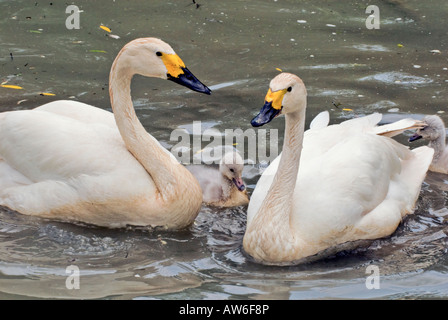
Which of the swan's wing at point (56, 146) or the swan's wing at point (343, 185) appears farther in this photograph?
the swan's wing at point (56, 146)

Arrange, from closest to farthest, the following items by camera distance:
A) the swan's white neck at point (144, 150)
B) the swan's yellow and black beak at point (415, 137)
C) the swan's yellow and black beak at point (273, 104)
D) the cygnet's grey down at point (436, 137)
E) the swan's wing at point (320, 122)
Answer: the swan's yellow and black beak at point (273, 104) < the swan's white neck at point (144, 150) < the swan's wing at point (320, 122) < the cygnet's grey down at point (436, 137) < the swan's yellow and black beak at point (415, 137)

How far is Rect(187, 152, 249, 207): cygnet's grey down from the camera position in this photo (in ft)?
21.6

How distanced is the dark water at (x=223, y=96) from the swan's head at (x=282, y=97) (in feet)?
3.63

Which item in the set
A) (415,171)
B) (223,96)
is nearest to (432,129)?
(415,171)

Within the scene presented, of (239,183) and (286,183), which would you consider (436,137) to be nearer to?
(239,183)

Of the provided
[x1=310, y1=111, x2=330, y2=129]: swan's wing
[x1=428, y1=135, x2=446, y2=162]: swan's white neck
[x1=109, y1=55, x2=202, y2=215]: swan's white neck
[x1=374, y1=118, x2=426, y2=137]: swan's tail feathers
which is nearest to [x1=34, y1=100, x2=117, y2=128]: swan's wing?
[x1=109, y1=55, x2=202, y2=215]: swan's white neck

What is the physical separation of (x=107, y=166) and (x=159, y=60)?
903 millimetres

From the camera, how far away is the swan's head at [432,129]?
7.29 meters

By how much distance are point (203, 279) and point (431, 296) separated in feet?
4.79

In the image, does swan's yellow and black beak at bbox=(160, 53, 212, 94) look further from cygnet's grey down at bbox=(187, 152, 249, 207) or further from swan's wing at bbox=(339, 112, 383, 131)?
swan's wing at bbox=(339, 112, 383, 131)

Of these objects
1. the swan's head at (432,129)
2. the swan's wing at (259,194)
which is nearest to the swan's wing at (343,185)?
the swan's wing at (259,194)

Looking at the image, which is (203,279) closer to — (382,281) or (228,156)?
(382,281)

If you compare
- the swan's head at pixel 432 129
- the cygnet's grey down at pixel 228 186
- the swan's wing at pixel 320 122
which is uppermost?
the swan's wing at pixel 320 122

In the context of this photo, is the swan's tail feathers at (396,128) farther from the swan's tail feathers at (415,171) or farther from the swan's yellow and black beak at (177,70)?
the swan's yellow and black beak at (177,70)
